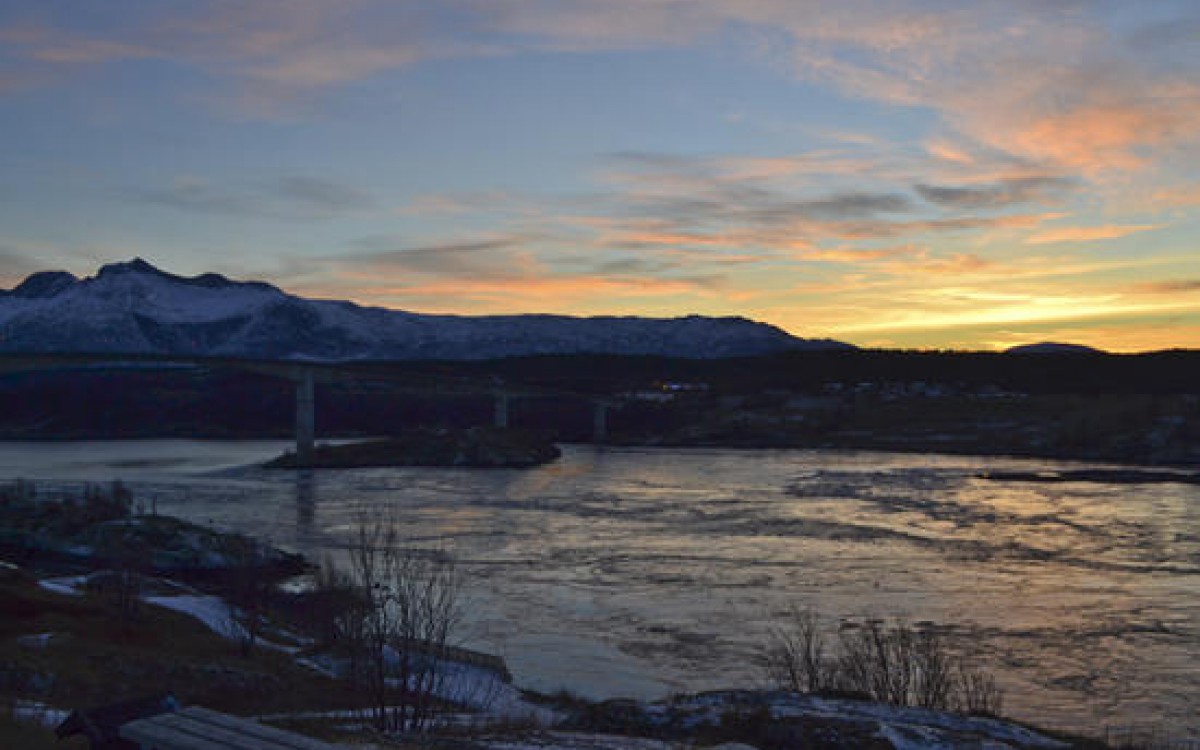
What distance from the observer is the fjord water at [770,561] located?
23.7 m

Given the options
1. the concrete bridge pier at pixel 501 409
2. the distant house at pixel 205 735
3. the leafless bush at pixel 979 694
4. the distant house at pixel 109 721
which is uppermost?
the concrete bridge pier at pixel 501 409

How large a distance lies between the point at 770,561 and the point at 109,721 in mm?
32365

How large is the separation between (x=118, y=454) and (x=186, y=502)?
178 feet

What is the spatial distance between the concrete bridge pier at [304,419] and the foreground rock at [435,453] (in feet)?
2.24

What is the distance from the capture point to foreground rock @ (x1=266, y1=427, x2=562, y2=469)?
296ft

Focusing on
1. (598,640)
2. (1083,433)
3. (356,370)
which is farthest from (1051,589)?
(356,370)

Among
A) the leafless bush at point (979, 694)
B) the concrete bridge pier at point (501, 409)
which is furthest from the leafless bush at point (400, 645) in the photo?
the concrete bridge pier at point (501, 409)

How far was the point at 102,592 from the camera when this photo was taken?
27.8 m

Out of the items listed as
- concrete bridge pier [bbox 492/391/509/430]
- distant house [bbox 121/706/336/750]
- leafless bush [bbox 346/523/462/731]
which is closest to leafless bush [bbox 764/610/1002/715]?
leafless bush [bbox 346/523/462/731]

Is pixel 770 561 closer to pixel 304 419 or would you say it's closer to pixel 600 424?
pixel 304 419

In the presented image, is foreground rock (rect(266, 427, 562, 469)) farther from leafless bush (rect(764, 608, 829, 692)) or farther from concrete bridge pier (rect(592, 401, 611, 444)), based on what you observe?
leafless bush (rect(764, 608, 829, 692))

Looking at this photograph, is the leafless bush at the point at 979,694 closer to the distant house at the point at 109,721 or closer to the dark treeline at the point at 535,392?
the distant house at the point at 109,721

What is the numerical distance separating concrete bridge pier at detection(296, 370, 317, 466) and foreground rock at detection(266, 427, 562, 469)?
68cm

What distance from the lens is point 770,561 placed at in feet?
126
